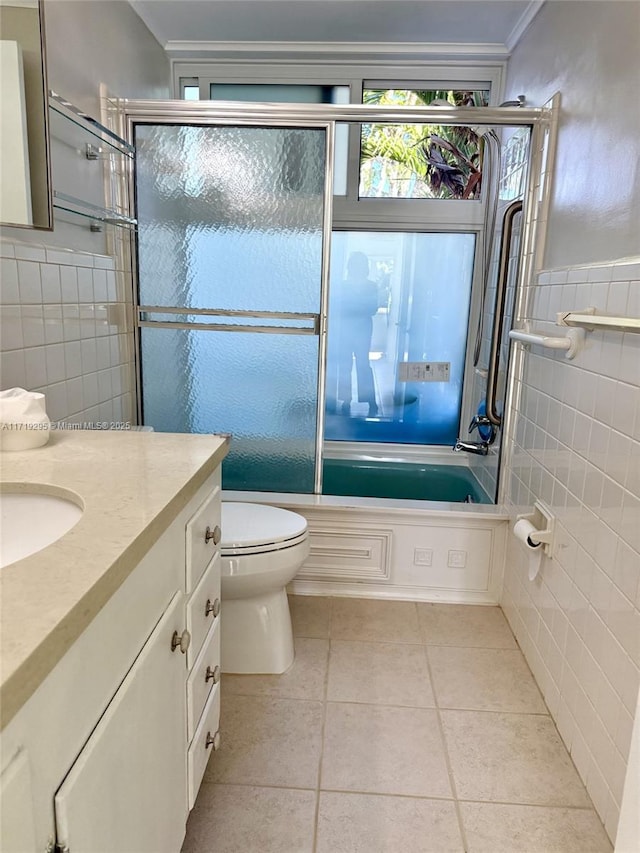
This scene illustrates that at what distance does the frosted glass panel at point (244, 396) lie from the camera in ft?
8.14

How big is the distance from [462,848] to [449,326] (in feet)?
8.31

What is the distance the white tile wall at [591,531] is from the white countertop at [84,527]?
0.94 metres

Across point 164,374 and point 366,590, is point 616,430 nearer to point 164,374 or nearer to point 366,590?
point 366,590

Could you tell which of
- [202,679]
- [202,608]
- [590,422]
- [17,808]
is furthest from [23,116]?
[590,422]

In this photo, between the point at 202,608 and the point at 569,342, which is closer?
the point at 202,608

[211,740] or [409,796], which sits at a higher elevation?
[211,740]

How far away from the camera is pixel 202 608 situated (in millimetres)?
1295

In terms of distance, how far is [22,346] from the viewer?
165 cm

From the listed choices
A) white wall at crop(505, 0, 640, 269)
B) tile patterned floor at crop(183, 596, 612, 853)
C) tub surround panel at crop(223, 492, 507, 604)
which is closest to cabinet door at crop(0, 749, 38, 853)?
tile patterned floor at crop(183, 596, 612, 853)

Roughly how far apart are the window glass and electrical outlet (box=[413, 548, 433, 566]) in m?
1.90

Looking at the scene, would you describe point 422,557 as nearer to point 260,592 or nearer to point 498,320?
point 260,592

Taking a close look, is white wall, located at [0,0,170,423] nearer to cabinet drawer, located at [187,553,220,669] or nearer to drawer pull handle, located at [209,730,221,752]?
cabinet drawer, located at [187,553,220,669]

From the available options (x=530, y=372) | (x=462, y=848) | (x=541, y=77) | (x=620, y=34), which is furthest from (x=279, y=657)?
(x=541, y=77)

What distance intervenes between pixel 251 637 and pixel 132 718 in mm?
1120
